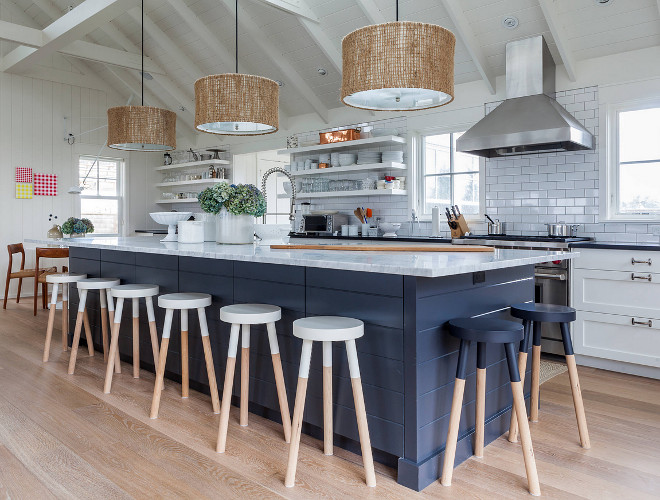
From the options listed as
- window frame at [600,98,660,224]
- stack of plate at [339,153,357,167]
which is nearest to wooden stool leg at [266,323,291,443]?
window frame at [600,98,660,224]

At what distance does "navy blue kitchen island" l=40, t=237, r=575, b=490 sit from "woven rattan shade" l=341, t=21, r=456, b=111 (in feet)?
2.84

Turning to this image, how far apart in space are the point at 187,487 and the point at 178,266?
174 cm

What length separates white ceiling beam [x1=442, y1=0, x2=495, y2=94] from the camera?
471 cm

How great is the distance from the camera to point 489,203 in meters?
5.43

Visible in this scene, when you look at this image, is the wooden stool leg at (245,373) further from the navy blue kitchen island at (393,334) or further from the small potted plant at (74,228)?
the small potted plant at (74,228)

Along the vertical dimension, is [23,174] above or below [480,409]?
above

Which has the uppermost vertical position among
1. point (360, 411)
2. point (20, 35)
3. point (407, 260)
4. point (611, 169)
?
point (20, 35)

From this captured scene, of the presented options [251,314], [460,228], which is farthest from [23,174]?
[251,314]

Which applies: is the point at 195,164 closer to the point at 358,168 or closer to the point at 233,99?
the point at 358,168

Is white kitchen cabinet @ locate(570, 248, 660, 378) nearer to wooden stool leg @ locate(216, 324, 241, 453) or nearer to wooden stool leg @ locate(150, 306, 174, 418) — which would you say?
wooden stool leg @ locate(216, 324, 241, 453)

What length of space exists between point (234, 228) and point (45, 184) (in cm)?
566

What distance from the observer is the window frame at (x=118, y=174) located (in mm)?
8328

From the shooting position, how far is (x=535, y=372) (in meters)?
2.83

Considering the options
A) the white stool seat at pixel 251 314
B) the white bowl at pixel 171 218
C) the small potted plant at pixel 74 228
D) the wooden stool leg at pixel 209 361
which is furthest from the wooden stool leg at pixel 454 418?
the small potted plant at pixel 74 228
